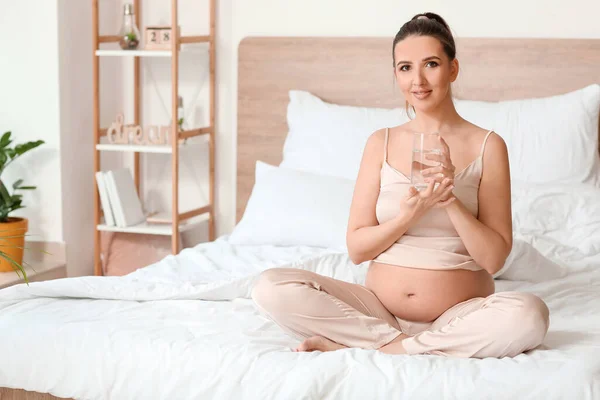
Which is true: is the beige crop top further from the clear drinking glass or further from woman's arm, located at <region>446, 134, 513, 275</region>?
the clear drinking glass

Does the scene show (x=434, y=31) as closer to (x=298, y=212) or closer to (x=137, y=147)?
(x=298, y=212)

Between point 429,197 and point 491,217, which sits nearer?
point 429,197

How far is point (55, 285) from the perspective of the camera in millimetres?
2223

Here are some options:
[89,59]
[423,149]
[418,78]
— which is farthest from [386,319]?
[89,59]

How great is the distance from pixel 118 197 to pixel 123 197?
0.04 metres

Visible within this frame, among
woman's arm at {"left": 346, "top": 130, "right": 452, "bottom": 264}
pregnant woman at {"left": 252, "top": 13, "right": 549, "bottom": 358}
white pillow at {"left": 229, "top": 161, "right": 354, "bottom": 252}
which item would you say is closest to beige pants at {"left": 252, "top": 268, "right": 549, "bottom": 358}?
pregnant woman at {"left": 252, "top": 13, "right": 549, "bottom": 358}

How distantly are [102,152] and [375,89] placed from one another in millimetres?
1269

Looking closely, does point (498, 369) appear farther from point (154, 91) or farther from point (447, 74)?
point (154, 91)

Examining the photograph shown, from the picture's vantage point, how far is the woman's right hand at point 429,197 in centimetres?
181

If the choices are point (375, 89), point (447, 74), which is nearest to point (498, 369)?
point (447, 74)

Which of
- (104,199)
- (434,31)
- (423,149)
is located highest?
(434,31)

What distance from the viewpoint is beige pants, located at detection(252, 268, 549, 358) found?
1736 mm

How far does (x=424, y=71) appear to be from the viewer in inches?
78.5

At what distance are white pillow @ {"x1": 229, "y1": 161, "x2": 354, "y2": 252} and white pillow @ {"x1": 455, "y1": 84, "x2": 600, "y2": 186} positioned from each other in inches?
23.4
